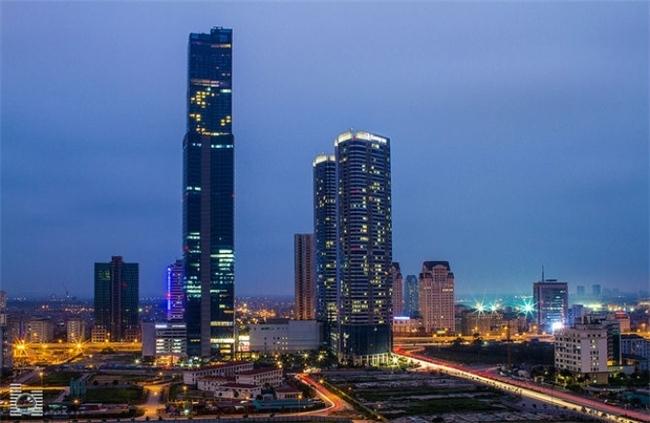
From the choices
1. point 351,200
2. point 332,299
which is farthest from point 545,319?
point 351,200

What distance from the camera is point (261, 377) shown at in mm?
31344

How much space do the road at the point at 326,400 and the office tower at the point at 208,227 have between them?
1282 cm

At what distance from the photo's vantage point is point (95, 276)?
69938mm

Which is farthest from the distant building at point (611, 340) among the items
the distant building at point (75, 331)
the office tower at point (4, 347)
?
the distant building at point (75, 331)

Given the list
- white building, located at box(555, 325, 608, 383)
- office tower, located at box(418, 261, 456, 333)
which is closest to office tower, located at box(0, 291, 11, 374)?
white building, located at box(555, 325, 608, 383)

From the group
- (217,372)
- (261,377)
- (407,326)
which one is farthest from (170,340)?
(407,326)

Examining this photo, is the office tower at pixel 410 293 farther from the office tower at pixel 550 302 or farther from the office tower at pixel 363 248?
the office tower at pixel 363 248

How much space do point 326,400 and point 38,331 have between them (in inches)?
1708

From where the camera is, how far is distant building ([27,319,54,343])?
64312 mm

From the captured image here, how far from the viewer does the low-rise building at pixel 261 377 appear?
30.7m

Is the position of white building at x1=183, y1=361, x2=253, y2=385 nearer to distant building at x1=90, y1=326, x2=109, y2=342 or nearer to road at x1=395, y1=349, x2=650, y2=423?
road at x1=395, y1=349, x2=650, y2=423

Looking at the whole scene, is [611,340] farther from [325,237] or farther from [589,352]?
[325,237]

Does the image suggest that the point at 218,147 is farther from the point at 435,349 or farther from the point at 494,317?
the point at 494,317

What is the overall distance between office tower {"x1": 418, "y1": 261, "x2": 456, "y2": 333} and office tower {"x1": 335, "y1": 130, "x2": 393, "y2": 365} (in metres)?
24.1
